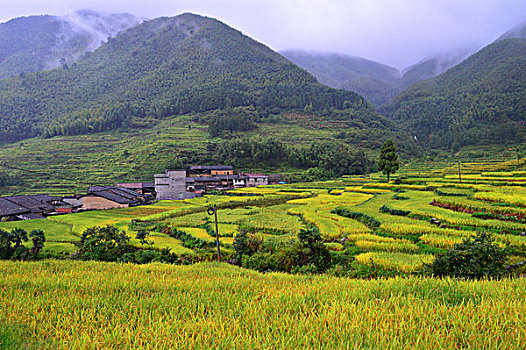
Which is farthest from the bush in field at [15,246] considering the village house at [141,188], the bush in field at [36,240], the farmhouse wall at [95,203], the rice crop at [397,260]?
the village house at [141,188]

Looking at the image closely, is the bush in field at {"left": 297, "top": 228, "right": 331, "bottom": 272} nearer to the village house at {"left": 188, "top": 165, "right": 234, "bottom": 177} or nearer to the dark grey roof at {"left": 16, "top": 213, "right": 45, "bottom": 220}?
the dark grey roof at {"left": 16, "top": 213, "right": 45, "bottom": 220}

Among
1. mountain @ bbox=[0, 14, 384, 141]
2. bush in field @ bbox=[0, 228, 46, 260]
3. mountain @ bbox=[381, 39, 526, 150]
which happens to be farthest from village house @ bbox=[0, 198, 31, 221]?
mountain @ bbox=[381, 39, 526, 150]

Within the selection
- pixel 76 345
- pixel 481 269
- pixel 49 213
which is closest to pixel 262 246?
pixel 481 269

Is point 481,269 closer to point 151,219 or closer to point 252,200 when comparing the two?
point 151,219

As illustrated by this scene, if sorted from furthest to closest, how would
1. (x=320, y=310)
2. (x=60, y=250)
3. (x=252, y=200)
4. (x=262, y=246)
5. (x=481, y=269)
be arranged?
1. (x=252, y=200)
2. (x=60, y=250)
3. (x=262, y=246)
4. (x=481, y=269)
5. (x=320, y=310)

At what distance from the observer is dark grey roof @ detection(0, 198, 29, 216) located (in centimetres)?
3307

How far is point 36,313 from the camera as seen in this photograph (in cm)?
435

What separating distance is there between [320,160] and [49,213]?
207 feet

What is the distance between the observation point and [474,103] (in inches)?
5212

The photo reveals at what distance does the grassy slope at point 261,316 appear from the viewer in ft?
10.7

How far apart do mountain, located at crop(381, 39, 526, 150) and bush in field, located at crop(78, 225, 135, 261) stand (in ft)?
369

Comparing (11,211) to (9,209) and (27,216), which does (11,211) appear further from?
(27,216)

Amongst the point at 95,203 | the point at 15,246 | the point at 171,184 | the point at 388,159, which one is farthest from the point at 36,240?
the point at 171,184

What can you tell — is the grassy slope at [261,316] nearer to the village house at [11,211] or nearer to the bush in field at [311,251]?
the bush in field at [311,251]
